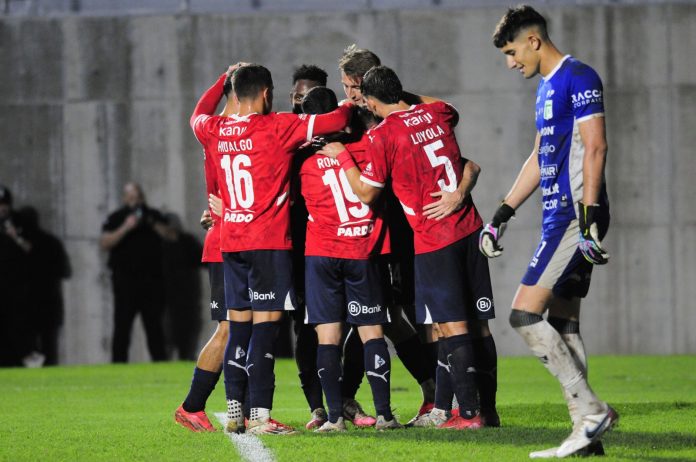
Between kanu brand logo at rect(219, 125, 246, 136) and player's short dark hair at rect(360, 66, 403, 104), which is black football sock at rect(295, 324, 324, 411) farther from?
player's short dark hair at rect(360, 66, 403, 104)

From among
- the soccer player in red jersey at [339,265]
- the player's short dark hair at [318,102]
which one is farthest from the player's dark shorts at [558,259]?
the player's short dark hair at [318,102]

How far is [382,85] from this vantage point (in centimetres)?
660

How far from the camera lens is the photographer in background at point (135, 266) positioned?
13.9m

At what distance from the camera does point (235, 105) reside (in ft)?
22.7

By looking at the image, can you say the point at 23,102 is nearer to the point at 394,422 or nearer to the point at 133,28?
the point at 133,28

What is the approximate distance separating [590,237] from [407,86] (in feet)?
30.8

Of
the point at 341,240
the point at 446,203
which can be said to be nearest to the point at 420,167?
the point at 446,203

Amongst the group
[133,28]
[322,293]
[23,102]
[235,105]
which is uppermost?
[133,28]

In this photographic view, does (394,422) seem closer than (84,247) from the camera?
Yes

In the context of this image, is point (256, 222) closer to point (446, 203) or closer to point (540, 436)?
point (446, 203)

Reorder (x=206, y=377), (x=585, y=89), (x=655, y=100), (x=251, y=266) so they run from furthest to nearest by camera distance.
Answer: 1. (x=655, y=100)
2. (x=206, y=377)
3. (x=251, y=266)
4. (x=585, y=89)

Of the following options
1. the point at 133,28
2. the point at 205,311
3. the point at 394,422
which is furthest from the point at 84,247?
the point at 394,422

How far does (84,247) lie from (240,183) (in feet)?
27.3

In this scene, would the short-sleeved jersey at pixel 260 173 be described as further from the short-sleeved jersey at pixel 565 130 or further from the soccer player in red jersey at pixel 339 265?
the short-sleeved jersey at pixel 565 130
